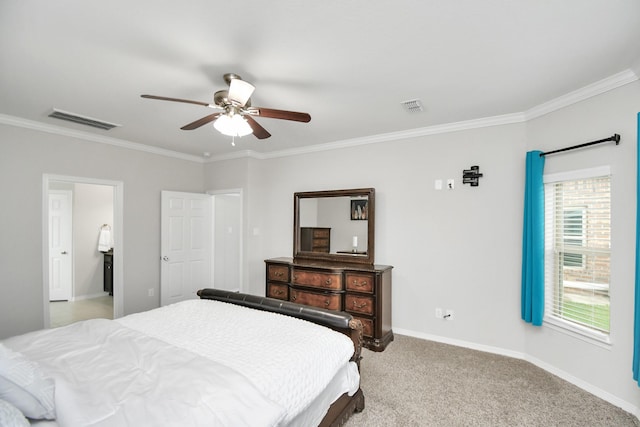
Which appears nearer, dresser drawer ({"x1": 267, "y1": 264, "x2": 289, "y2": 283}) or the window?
the window

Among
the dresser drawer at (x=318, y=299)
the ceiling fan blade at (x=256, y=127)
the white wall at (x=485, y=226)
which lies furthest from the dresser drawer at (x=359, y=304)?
the ceiling fan blade at (x=256, y=127)

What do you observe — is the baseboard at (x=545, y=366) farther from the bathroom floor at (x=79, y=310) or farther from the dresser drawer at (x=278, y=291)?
the bathroom floor at (x=79, y=310)

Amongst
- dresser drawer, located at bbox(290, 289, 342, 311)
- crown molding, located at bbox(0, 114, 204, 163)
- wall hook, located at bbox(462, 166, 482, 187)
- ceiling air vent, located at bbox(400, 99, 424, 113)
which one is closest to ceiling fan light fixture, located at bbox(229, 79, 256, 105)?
ceiling air vent, located at bbox(400, 99, 424, 113)

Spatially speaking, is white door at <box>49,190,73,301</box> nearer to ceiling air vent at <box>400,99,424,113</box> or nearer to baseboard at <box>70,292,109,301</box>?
baseboard at <box>70,292,109,301</box>

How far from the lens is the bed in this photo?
1.18 metres

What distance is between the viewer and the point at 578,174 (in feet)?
8.86

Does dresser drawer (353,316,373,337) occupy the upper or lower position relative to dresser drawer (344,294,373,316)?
lower

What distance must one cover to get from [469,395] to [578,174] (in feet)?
6.98

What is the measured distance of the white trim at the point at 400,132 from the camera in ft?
8.13

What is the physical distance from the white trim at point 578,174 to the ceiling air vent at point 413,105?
4.56 ft

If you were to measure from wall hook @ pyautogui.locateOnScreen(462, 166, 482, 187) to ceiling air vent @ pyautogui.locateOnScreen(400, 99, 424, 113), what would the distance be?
3.08ft

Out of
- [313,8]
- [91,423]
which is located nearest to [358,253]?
[313,8]

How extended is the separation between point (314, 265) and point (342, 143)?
1.73 m

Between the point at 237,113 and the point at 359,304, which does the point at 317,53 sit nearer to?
the point at 237,113
